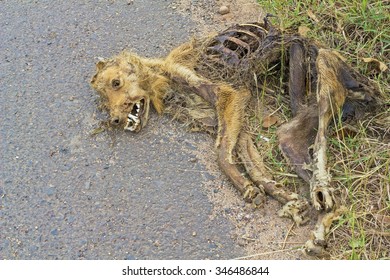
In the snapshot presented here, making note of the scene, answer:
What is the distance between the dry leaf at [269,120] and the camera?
12.9 feet

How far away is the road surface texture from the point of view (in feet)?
11.1

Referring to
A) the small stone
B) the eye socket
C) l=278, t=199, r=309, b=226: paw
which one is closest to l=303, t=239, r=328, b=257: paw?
l=278, t=199, r=309, b=226: paw

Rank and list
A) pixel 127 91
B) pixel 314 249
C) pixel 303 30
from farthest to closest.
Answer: pixel 303 30
pixel 127 91
pixel 314 249

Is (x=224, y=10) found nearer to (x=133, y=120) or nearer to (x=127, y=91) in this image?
(x=127, y=91)

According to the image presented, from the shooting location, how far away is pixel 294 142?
3.67 metres

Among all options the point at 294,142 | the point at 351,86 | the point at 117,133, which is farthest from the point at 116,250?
the point at 351,86

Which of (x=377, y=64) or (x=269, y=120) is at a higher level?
(x=377, y=64)

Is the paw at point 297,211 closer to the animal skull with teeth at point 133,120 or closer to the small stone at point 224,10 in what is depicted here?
the animal skull with teeth at point 133,120

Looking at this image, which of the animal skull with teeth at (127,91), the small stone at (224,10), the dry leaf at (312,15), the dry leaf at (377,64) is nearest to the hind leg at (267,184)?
the animal skull with teeth at (127,91)

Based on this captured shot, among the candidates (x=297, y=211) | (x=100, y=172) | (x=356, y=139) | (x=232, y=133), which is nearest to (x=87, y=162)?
(x=100, y=172)

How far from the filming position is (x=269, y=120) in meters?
3.96

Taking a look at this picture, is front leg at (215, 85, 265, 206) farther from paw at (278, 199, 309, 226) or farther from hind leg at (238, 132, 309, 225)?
paw at (278, 199, 309, 226)

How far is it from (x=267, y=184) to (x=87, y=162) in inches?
49.5
